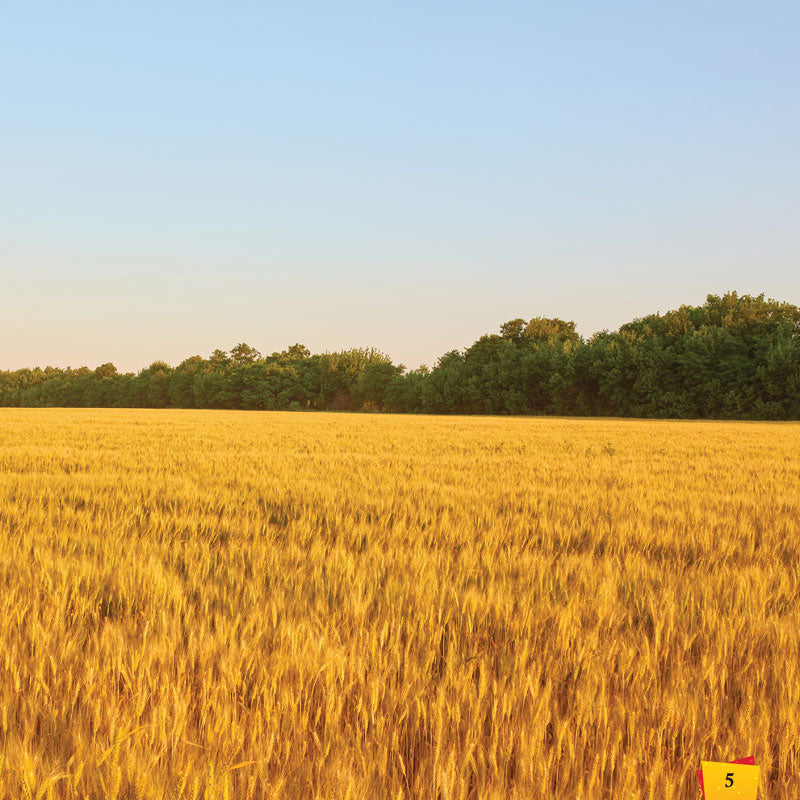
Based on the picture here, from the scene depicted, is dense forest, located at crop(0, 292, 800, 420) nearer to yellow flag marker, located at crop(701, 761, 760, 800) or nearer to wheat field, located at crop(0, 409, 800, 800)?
wheat field, located at crop(0, 409, 800, 800)

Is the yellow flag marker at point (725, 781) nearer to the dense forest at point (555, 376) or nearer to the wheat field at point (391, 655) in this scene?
the wheat field at point (391, 655)

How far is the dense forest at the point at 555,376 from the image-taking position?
51844mm

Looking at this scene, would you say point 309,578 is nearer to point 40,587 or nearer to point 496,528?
point 40,587

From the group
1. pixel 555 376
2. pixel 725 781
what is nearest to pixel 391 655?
pixel 725 781

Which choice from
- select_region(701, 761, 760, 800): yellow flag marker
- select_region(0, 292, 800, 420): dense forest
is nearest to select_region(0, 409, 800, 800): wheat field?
select_region(701, 761, 760, 800): yellow flag marker

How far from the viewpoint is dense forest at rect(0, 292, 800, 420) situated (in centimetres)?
5184

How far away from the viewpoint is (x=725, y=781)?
1.06 m

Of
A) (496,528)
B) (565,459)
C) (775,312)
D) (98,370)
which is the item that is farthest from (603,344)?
(98,370)

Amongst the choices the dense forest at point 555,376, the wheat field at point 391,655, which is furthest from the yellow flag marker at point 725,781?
the dense forest at point 555,376

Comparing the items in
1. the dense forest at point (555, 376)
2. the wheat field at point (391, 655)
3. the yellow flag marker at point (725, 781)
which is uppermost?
the dense forest at point (555, 376)

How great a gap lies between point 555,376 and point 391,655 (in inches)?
2404

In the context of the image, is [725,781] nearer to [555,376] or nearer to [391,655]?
[391,655]

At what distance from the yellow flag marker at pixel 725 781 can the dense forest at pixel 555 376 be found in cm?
5702

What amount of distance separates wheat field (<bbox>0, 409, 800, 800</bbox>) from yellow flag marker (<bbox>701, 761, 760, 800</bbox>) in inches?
14.6
